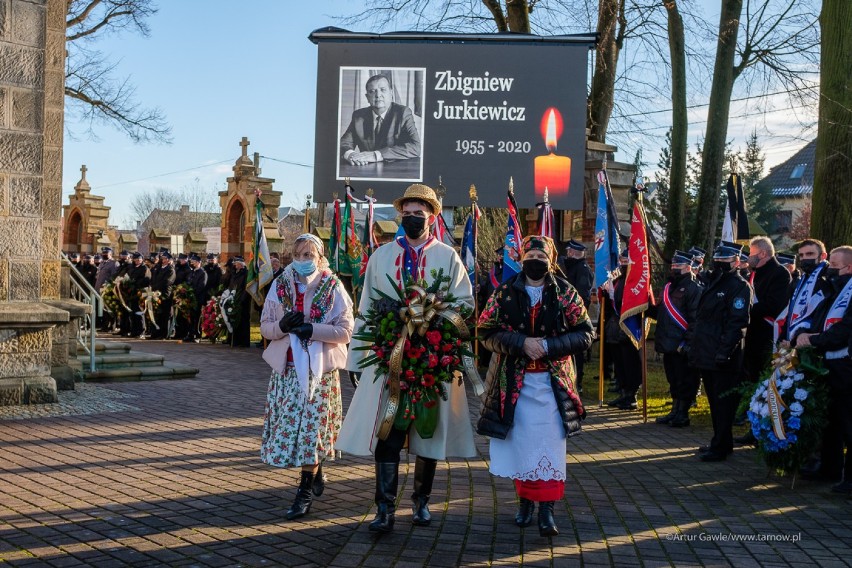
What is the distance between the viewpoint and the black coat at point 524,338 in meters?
6.14

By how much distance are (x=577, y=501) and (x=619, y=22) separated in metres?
18.8

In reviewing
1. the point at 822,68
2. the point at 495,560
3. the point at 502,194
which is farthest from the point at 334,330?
the point at 502,194

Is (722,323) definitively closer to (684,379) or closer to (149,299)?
(684,379)

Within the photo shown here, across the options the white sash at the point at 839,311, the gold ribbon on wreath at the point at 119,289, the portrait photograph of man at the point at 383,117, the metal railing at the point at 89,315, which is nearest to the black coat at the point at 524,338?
the white sash at the point at 839,311

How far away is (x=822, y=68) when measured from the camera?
12828mm

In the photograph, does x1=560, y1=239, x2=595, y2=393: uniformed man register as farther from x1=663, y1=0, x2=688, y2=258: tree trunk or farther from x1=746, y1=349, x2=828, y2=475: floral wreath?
x1=663, y1=0, x2=688, y2=258: tree trunk

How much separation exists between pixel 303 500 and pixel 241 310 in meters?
14.4

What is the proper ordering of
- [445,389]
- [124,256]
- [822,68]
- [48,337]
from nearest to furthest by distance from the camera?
[445,389] < [48,337] < [822,68] < [124,256]

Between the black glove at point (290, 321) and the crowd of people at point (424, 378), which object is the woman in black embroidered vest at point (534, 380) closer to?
the crowd of people at point (424, 378)

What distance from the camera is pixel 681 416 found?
36.5 ft

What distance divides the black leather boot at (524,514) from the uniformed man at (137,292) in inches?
703

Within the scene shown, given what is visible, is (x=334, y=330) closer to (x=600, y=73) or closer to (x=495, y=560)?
(x=495, y=560)

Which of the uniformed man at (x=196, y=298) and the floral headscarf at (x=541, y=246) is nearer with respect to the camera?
the floral headscarf at (x=541, y=246)

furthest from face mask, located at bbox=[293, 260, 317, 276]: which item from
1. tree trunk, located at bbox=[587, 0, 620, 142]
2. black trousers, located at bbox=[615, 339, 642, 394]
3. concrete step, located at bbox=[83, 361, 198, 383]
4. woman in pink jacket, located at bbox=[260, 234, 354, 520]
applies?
tree trunk, located at bbox=[587, 0, 620, 142]
